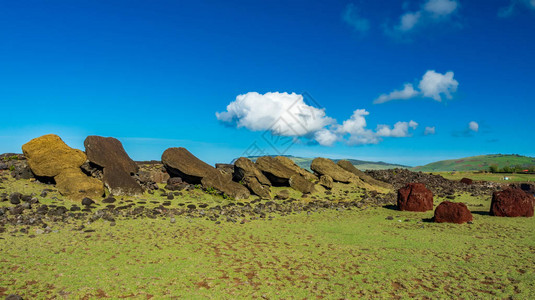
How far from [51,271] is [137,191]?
31.5ft

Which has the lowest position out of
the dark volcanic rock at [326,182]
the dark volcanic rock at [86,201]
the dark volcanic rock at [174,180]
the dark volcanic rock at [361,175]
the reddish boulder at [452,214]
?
the dark volcanic rock at [86,201]

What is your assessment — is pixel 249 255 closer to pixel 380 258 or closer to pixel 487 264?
pixel 380 258

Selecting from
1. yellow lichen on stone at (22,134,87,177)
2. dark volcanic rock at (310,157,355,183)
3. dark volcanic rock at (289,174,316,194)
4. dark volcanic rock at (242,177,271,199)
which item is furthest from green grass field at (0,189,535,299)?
dark volcanic rock at (310,157,355,183)

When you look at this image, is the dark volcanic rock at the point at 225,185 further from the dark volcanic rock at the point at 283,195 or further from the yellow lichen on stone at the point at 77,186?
the yellow lichen on stone at the point at 77,186

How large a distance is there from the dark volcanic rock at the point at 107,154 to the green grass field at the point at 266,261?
6.80 m

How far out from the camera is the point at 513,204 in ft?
44.9

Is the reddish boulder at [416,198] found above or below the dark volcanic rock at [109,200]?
above

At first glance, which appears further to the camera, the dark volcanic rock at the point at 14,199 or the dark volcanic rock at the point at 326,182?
the dark volcanic rock at the point at 326,182

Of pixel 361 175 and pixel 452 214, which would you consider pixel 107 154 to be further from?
pixel 361 175

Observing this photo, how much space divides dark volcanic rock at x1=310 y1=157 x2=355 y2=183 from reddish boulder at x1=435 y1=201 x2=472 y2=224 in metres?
11.1

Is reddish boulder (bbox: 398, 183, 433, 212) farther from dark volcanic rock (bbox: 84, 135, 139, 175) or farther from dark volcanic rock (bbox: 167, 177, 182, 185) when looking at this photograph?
dark volcanic rock (bbox: 84, 135, 139, 175)

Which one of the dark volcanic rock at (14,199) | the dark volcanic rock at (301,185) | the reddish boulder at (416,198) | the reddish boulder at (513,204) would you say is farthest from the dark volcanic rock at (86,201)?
the reddish boulder at (513,204)

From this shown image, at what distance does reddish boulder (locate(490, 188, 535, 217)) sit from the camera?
13617 millimetres

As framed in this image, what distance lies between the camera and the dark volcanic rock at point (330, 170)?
2372cm
